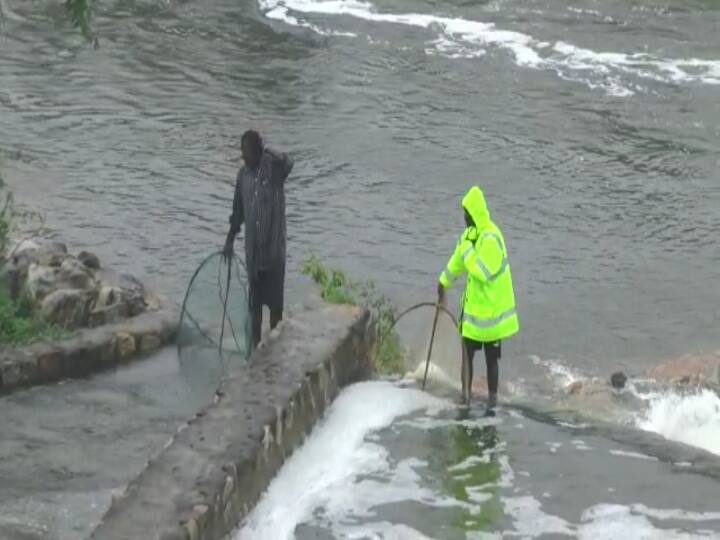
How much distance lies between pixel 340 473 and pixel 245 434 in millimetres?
755

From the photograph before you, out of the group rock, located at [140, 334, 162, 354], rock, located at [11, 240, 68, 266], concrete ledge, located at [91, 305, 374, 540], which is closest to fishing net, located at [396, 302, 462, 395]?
concrete ledge, located at [91, 305, 374, 540]

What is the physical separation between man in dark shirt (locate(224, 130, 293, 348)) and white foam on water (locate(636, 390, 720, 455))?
10.0 ft

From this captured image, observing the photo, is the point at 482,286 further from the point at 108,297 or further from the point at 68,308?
the point at 68,308

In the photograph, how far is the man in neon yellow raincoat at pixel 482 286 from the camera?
905 centimetres

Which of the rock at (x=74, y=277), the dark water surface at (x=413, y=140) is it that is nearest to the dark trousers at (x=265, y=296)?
the rock at (x=74, y=277)

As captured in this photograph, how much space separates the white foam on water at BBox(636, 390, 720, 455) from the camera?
1066 centimetres

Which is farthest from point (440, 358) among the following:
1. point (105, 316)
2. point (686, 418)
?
point (105, 316)

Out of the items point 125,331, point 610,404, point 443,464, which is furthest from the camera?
point 610,404

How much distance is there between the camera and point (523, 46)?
24500 millimetres

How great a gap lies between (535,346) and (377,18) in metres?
14.7

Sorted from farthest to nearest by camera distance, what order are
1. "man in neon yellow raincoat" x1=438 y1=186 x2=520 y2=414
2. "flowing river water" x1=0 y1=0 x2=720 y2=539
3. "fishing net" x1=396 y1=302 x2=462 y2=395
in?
"fishing net" x1=396 y1=302 x2=462 y2=395 → "man in neon yellow raincoat" x1=438 y1=186 x2=520 y2=414 → "flowing river water" x1=0 y1=0 x2=720 y2=539

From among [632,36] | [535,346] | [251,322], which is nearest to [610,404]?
[535,346]

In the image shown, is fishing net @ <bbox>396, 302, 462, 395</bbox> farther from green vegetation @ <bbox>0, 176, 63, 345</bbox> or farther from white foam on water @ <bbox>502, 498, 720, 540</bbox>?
green vegetation @ <bbox>0, 176, 63, 345</bbox>

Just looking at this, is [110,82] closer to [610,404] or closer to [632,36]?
[632,36]
